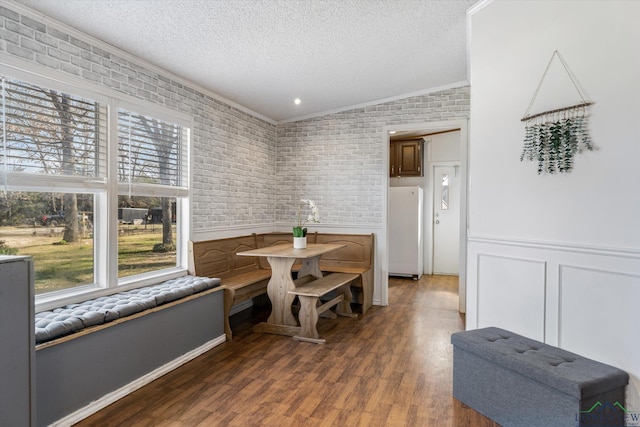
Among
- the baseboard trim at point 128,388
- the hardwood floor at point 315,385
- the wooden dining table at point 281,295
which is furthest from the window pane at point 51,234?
the wooden dining table at point 281,295

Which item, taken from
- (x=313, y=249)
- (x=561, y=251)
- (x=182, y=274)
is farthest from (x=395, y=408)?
(x=182, y=274)

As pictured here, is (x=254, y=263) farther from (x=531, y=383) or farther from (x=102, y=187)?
(x=531, y=383)

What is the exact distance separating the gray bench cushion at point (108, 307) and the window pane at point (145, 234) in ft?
0.83

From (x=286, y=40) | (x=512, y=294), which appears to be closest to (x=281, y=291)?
A: (x=512, y=294)

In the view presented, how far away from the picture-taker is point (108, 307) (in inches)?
103

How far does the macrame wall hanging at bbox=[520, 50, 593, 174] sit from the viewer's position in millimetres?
2354

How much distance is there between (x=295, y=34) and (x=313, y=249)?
219 cm

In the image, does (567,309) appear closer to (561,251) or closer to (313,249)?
(561,251)

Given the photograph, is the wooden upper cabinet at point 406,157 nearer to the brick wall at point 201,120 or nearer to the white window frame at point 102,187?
the brick wall at point 201,120

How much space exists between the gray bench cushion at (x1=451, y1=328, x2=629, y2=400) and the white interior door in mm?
4874

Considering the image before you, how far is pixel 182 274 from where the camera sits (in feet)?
12.6

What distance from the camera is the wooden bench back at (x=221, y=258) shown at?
3873mm

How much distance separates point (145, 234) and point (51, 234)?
858 mm

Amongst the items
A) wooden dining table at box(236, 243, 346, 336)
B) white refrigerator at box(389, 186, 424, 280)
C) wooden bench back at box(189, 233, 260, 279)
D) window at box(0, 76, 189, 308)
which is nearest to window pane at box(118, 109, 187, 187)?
window at box(0, 76, 189, 308)
